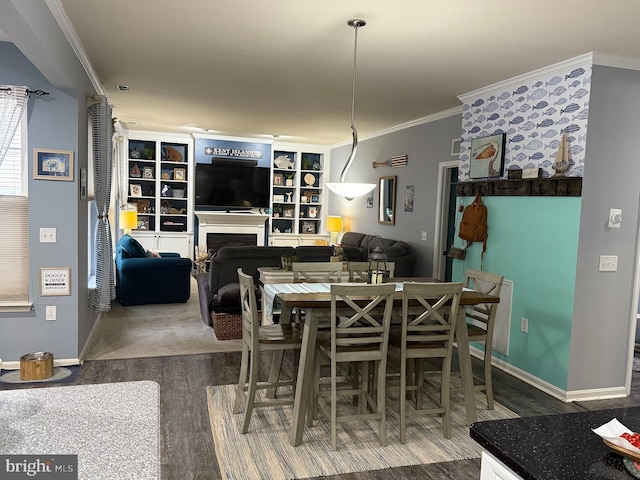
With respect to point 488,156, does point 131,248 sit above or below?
below

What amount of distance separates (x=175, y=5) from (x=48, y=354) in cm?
282

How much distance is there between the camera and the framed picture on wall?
15.2 ft

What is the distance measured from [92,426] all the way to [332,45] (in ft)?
10.2

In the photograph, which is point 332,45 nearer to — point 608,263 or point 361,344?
point 361,344

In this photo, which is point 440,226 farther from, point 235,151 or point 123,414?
point 235,151

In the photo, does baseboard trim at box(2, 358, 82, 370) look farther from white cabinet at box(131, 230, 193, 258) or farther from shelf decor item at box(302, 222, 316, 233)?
shelf decor item at box(302, 222, 316, 233)

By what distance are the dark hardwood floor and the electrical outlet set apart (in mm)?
1108

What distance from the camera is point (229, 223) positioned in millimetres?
9812

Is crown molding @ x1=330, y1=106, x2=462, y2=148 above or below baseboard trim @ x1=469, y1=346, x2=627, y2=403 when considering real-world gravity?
above

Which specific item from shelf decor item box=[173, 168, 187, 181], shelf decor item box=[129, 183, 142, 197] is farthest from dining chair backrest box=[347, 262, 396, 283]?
shelf decor item box=[129, 183, 142, 197]

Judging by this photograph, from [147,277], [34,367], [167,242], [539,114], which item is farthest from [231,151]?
[539,114]

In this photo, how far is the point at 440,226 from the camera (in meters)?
6.22

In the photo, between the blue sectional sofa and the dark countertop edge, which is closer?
the dark countertop edge

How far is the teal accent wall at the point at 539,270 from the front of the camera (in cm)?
395
